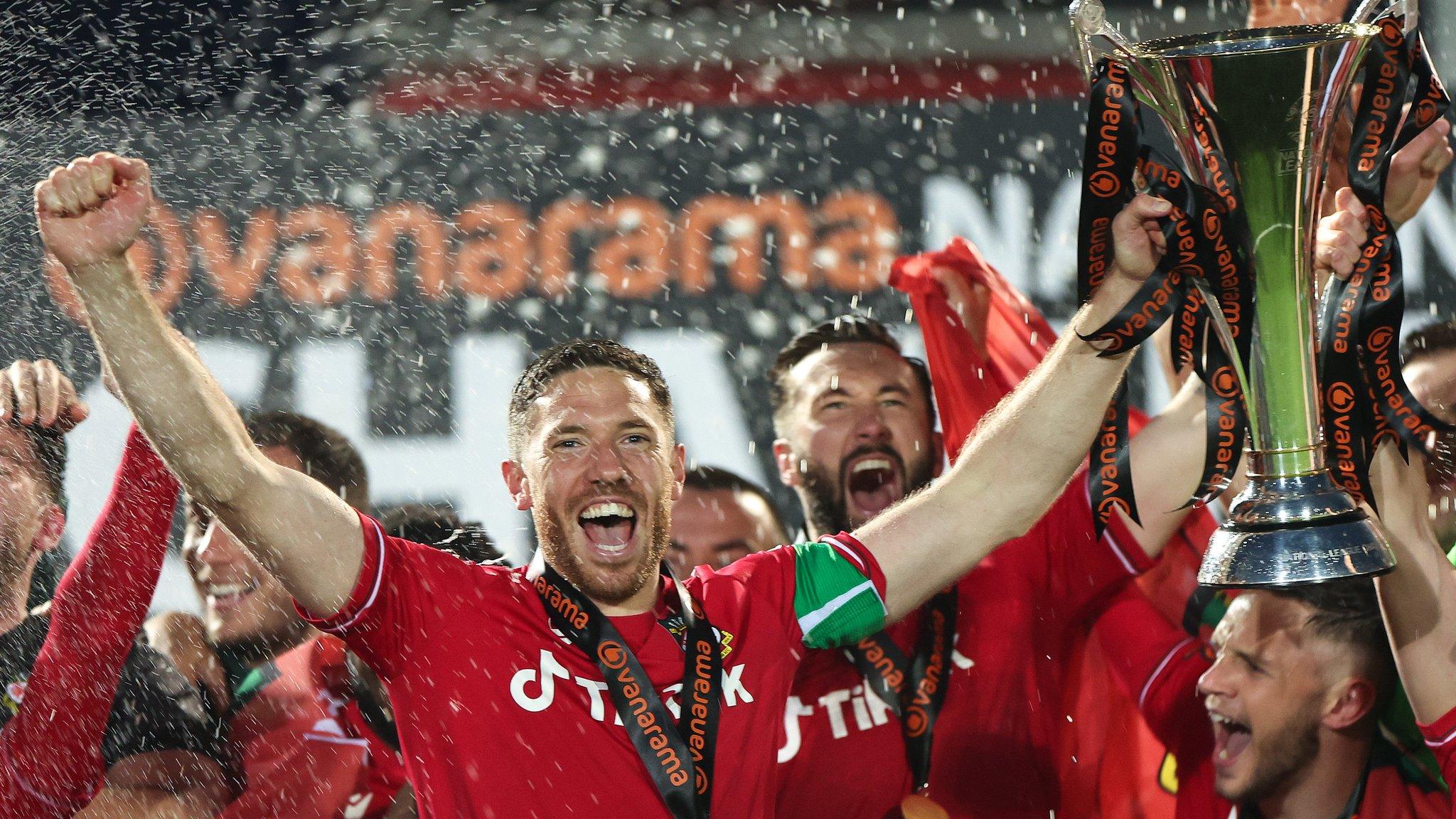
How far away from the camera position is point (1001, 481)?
2424 mm

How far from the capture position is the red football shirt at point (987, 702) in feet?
8.82

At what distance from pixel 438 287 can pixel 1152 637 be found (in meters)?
2.89

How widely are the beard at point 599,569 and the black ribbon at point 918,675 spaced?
0.45m

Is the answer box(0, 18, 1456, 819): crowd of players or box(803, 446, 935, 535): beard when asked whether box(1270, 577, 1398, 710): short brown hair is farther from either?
→ box(803, 446, 935, 535): beard

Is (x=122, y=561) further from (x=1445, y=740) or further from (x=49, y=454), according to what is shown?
(x=1445, y=740)

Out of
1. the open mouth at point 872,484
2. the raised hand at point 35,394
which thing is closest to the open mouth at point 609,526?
the open mouth at point 872,484

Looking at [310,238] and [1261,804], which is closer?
[1261,804]

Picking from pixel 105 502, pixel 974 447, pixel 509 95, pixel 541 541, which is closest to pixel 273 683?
pixel 105 502

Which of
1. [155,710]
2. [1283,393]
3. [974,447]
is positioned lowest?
[155,710]

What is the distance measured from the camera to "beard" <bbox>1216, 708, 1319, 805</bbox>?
2557mm

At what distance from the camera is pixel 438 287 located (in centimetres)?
505

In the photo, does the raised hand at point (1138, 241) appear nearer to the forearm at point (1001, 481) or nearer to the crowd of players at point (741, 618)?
the crowd of players at point (741, 618)

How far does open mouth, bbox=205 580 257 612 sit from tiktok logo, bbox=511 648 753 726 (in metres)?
1.33

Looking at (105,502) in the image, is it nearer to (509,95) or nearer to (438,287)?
(438,287)
